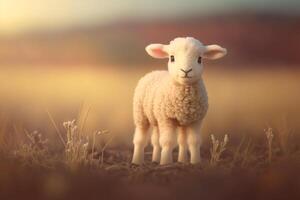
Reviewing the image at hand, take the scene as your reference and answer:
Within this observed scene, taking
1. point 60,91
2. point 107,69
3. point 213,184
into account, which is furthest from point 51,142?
point 213,184

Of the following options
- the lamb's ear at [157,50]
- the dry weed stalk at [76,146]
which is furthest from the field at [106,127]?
the lamb's ear at [157,50]

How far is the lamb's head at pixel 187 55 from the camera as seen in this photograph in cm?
193

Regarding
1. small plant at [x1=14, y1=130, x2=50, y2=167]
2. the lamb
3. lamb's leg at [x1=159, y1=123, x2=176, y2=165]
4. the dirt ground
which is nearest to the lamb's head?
the lamb

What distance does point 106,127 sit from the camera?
2.09 meters

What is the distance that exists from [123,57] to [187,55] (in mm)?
230

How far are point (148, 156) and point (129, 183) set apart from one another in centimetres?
37

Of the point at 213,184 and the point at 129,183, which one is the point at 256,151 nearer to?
the point at 213,184

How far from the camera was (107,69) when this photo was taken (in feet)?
6.68

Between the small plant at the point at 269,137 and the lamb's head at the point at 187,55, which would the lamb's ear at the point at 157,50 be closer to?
the lamb's head at the point at 187,55

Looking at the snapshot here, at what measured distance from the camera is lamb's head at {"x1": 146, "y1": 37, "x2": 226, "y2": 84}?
1.93 m

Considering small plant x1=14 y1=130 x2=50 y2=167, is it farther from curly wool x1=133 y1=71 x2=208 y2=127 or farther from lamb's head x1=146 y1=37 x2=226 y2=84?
lamb's head x1=146 y1=37 x2=226 y2=84

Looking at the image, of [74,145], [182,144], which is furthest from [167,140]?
[74,145]

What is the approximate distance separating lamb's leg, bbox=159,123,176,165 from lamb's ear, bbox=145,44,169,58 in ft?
0.77

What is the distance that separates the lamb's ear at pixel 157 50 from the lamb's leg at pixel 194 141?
265mm
